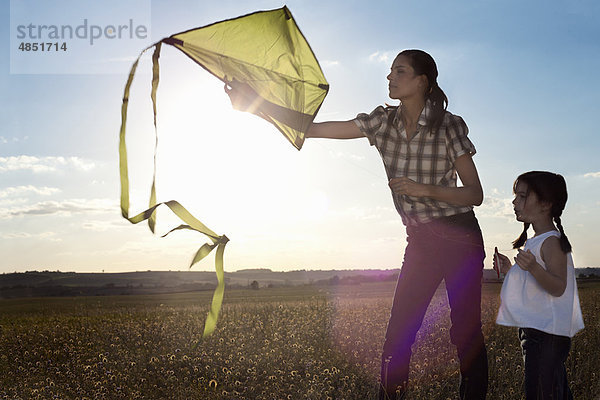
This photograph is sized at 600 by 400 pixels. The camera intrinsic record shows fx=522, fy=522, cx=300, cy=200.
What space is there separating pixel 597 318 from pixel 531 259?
6644 mm

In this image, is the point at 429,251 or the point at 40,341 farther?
the point at 40,341

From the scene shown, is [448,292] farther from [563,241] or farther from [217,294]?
[217,294]

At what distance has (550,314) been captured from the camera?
3291 millimetres

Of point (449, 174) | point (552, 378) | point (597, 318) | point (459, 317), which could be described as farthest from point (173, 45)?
point (597, 318)

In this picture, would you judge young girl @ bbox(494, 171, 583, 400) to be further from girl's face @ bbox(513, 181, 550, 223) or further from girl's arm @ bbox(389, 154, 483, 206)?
girl's arm @ bbox(389, 154, 483, 206)

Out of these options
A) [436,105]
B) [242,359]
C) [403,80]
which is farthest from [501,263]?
[242,359]

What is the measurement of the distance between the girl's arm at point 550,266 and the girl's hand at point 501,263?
0.83 feet

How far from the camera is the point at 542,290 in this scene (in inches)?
131

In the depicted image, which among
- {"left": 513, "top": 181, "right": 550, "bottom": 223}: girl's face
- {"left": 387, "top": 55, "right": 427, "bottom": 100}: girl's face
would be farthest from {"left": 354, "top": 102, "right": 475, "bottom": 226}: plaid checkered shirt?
{"left": 513, "top": 181, "right": 550, "bottom": 223}: girl's face

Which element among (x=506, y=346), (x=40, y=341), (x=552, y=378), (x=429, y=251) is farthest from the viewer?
(x=40, y=341)

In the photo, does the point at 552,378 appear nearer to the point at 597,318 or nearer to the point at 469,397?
the point at 469,397

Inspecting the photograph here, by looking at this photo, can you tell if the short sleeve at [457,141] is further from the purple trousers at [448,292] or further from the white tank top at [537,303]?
→ the white tank top at [537,303]

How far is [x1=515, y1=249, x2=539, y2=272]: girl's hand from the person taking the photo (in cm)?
322

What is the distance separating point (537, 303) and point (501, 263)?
1.20ft
